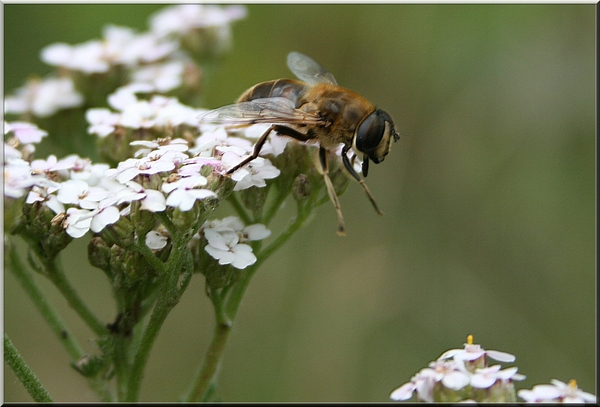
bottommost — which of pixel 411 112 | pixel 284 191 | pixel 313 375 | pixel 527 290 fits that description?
pixel 313 375

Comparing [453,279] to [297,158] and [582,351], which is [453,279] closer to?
[582,351]

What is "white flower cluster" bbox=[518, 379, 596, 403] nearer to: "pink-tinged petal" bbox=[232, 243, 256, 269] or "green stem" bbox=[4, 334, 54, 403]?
"pink-tinged petal" bbox=[232, 243, 256, 269]

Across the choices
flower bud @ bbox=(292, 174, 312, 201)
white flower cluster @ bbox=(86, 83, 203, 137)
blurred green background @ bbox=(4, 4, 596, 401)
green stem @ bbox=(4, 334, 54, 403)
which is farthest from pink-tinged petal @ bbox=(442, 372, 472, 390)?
blurred green background @ bbox=(4, 4, 596, 401)

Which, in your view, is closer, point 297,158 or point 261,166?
point 261,166

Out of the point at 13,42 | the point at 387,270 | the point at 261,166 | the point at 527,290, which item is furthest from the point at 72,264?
→ the point at 527,290

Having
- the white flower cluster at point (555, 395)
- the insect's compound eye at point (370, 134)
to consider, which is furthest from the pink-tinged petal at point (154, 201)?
the white flower cluster at point (555, 395)

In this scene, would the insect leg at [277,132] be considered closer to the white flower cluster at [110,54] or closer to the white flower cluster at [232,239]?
the white flower cluster at [232,239]

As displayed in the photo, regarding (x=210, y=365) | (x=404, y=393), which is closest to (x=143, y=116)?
(x=210, y=365)
